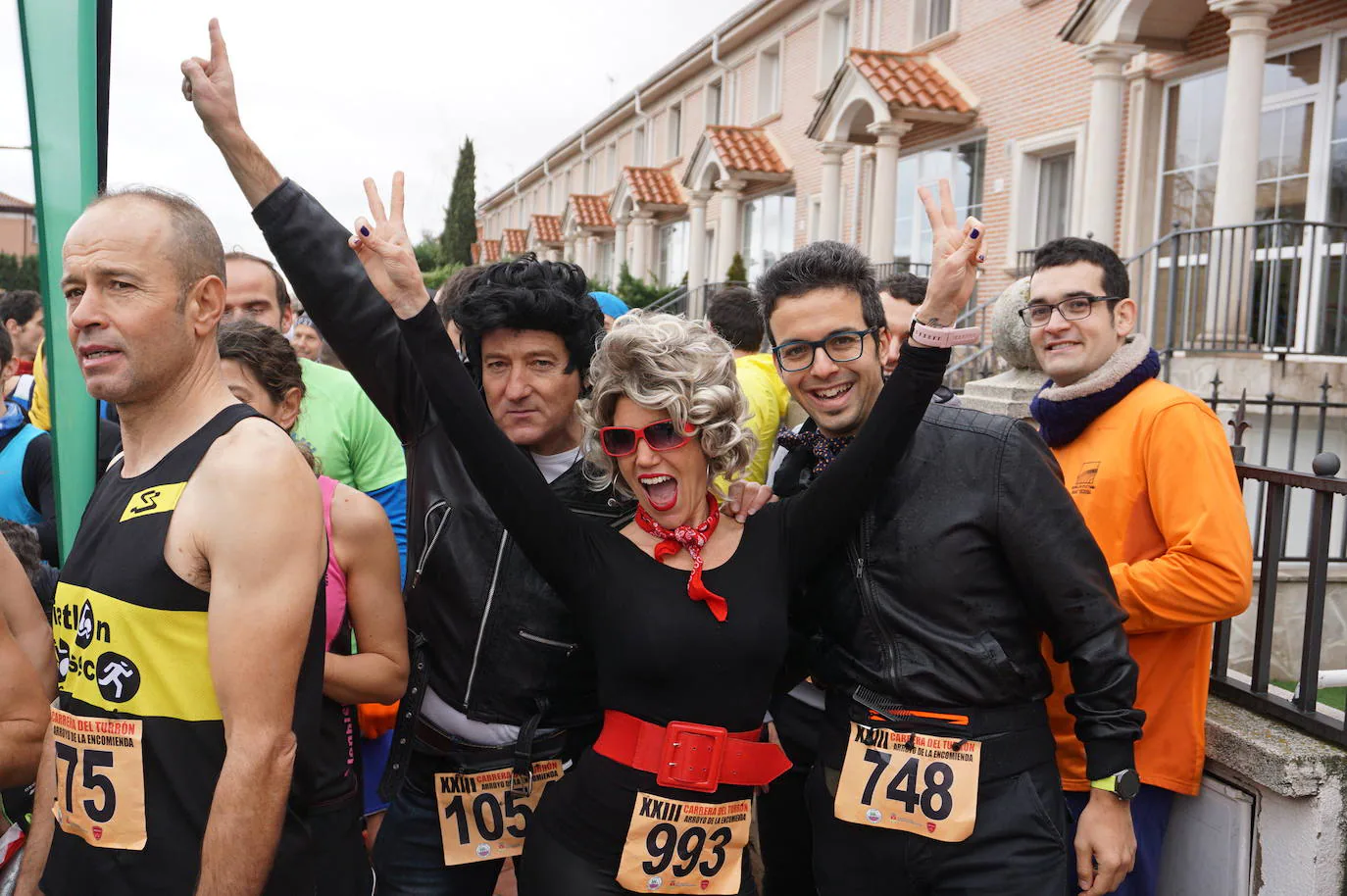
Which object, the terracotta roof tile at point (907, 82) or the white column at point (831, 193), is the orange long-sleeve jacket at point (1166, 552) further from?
the white column at point (831, 193)

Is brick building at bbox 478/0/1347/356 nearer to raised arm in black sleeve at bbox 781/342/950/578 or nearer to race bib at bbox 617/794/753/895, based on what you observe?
raised arm in black sleeve at bbox 781/342/950/578

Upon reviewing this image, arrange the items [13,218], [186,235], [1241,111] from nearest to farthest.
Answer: [186,235] < [13,218] < [1241,111]

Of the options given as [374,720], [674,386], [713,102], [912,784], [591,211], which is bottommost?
[374,720]

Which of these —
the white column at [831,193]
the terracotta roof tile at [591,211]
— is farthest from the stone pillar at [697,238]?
the terracotta roof tile at [591,211]

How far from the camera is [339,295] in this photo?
7.94 ft

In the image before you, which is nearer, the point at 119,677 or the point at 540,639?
the point at 119,677

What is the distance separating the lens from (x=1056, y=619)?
213cm

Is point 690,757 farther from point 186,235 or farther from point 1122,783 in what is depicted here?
point 186,235

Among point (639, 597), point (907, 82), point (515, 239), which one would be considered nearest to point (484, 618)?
point (639, 597)

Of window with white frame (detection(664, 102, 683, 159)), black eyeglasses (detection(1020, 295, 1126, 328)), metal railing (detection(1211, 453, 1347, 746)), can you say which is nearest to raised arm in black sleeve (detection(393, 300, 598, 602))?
black eyeglasses (detection(1020, 295, 1126, 328))

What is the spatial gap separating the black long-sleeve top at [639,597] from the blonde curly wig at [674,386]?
0.66 feet

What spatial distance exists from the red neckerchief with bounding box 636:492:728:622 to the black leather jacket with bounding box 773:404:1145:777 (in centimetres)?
32

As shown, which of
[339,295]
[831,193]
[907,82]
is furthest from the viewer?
[831,193]

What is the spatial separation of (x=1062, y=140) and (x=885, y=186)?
8.77 ft
